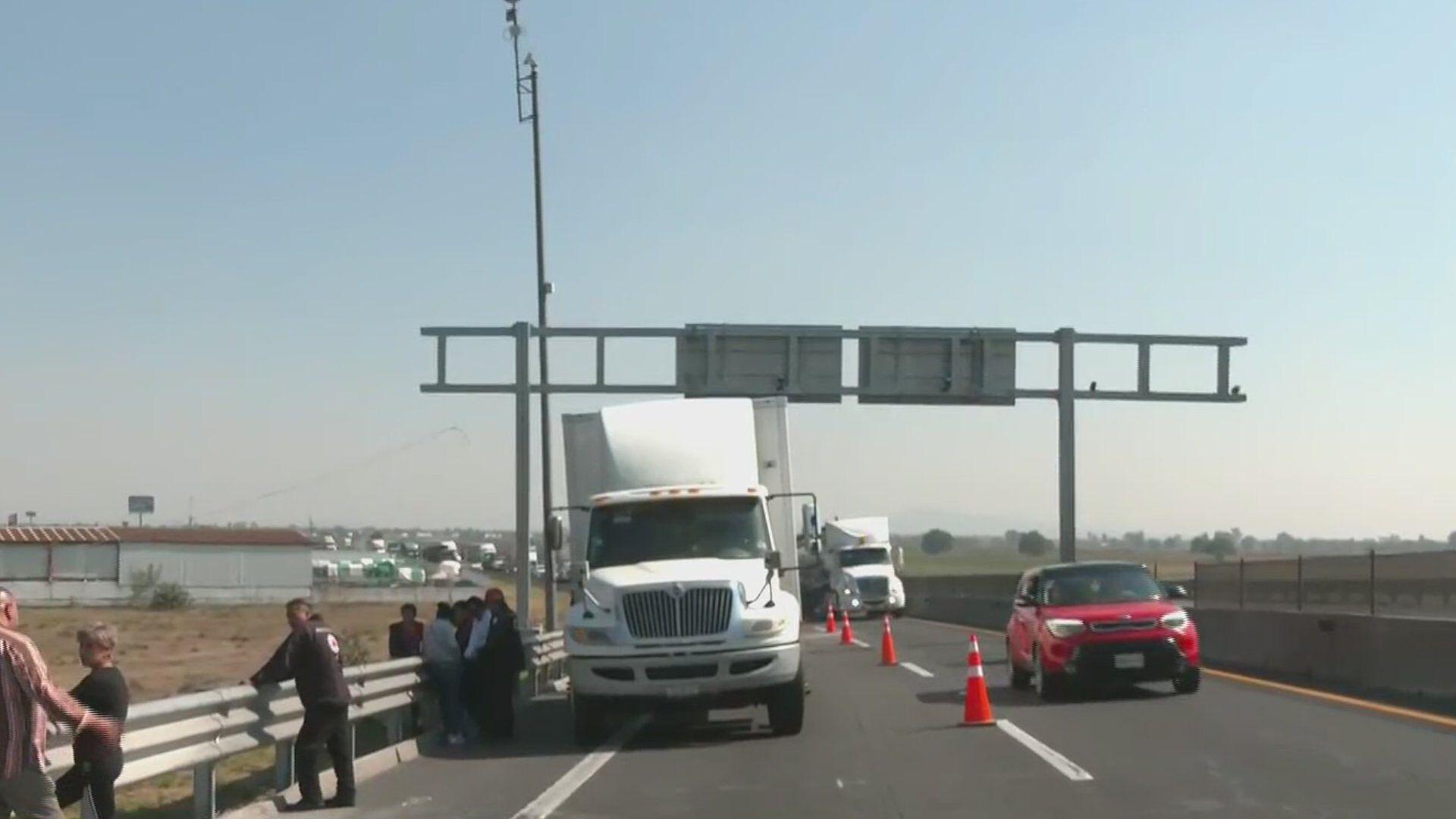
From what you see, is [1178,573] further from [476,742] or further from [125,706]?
[125,706]

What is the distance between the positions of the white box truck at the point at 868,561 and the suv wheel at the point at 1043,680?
35465 millimetres

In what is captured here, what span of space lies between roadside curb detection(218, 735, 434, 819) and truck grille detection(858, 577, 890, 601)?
134 feet

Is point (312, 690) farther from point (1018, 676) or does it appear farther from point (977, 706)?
point (1018, 676)

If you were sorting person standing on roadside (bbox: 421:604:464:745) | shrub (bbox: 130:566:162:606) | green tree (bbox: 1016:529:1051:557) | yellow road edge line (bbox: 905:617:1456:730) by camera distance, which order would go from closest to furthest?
yellow road edge line (bbox: 905:617:1456:730) < person standing on roadside (bbox: 421:604:464:745) < shrub (bbox: 130:566:162:606) < green tree (bbox: 1016:529:1051:557)

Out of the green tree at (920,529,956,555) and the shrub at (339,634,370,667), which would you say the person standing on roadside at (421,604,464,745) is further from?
the green tree at (920,529,956,555)

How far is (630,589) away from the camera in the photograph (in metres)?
17.7

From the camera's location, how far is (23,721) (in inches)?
339

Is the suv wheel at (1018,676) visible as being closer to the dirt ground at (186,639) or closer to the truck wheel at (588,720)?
the truck wheel at (588,720)

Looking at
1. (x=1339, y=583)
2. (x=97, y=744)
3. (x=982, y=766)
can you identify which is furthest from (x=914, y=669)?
(x=97, y=744)

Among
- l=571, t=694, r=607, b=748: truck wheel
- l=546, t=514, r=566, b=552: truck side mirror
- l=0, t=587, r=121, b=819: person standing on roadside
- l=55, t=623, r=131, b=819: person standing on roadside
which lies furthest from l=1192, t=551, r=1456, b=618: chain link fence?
l=0, t=587, r=121, b=819: person standing on roadside

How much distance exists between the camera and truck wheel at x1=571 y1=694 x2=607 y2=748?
57.9 ft

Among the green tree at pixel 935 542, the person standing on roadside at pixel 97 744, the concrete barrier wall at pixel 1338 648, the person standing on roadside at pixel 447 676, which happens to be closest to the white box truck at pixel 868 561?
the concrete barrier wall at pixel 1338 648

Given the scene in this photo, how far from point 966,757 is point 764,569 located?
3.91m

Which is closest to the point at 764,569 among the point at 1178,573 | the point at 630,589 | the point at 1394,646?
the point at 630,589
